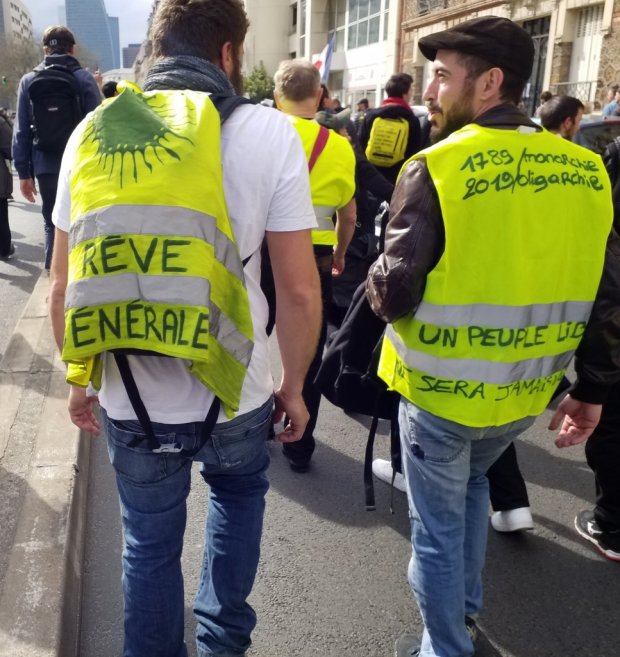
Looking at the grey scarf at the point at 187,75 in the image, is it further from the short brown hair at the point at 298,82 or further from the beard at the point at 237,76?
the short brown hair at the point at 298,82

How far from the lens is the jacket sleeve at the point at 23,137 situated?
230 inches

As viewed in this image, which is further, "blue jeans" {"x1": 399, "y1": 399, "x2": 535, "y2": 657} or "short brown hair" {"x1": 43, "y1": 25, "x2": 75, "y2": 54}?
"short brown hair" {"x1": 43, "y1": 25, "x2": 75, "y2": 54}

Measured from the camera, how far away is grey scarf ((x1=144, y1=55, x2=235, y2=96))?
165cm

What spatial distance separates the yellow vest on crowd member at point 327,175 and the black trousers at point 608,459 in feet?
4.78

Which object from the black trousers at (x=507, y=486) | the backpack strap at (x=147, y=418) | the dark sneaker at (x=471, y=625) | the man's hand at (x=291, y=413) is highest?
the backpack strap at (x=147, y=418)

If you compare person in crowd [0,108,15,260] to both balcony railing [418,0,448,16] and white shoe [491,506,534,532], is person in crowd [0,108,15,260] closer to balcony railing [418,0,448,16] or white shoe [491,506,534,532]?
white shoe [491,506,534,532]

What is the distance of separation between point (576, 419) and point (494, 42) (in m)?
1.14

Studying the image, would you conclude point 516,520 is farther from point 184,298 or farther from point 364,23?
point 364,23

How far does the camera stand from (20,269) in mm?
7512

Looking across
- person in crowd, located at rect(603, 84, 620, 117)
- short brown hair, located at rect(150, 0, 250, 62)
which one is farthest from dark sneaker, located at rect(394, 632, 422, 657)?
person in crowd, located at rect(603, 84, 620, 117)

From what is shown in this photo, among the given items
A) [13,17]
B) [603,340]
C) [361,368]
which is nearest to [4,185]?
[361,368]

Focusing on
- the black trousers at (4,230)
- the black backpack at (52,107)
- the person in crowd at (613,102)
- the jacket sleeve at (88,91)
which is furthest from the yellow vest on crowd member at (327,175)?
the person in crowd at (613,102)

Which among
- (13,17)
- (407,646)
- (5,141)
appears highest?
(13,17)

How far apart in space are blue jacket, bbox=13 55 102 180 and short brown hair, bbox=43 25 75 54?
7 cm
